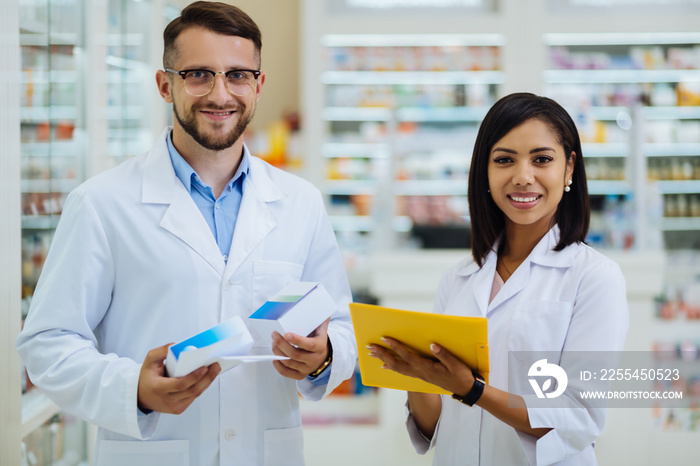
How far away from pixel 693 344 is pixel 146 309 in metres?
5.10

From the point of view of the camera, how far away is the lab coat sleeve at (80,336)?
1.49m

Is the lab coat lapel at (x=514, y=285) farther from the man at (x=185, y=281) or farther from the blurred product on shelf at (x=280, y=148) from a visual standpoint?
the blurred product on shelf at (x=280, y=148)

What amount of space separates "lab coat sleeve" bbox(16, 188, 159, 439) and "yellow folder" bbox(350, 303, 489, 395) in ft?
1.67

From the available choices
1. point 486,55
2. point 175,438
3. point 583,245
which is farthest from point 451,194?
point 175,438

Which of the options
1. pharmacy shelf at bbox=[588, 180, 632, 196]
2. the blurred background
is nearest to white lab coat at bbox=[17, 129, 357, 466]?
the blurred background

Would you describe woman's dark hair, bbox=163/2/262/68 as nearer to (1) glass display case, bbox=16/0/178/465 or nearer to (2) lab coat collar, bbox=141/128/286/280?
(2) lab coat collar, bbox=141/128/286/280

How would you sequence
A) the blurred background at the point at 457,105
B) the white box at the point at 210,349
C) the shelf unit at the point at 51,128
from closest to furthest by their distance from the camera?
the white box at the point at 210,349, the shelf unit at the point at 51,128, the blurred background at the point at 457,105

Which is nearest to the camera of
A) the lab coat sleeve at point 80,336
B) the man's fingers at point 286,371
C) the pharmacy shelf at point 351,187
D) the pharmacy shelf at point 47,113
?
the lab coat sleeve at point 80,336

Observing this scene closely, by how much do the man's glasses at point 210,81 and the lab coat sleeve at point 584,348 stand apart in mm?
956

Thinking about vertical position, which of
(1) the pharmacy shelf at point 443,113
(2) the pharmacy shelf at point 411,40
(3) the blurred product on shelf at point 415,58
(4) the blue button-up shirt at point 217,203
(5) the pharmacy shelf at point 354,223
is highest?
(2) the pharmacy shelf at point 411,40

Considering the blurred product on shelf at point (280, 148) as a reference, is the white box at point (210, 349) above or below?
below

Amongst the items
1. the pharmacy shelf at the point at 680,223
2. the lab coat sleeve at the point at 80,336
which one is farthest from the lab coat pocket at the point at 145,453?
the pharmacy shelf at the point at 680,223

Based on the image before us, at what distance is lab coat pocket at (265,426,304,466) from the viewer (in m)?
1.68

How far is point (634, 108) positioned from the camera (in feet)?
14.7
